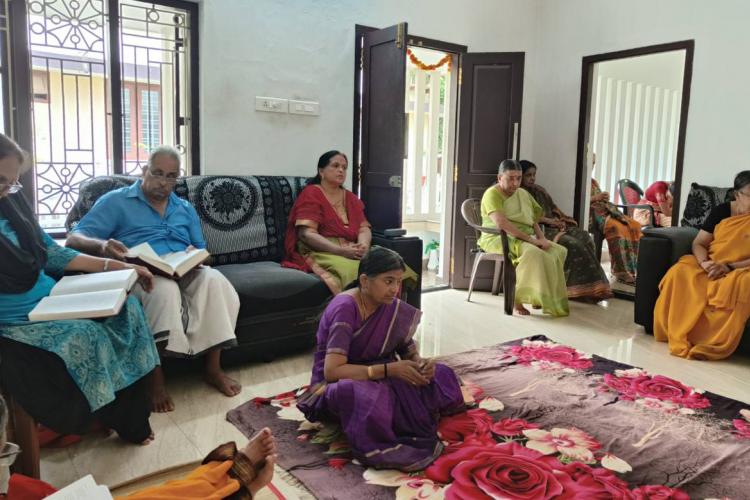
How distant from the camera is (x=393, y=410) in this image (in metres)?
2.10

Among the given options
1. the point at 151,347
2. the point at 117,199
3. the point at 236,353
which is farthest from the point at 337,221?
the point at 151,347

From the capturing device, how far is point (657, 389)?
9.02 feet

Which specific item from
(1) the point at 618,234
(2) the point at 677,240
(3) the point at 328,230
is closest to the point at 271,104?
(3) the point at 328,230

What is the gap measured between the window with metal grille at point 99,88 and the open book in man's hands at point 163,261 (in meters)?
1.05

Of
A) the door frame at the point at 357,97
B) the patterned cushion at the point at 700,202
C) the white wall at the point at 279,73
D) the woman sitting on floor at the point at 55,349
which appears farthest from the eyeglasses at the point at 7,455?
the patterned cushion at the point at 700,202

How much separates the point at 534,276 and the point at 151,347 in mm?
2729

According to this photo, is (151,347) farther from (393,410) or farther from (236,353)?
(393,410)

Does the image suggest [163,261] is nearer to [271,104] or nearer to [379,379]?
[379,379]

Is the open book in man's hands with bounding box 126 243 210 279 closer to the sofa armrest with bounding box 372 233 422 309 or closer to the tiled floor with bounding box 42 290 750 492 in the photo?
the tiled floor with bounding box 42 290 750 492

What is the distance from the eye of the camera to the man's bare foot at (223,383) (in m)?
2.63

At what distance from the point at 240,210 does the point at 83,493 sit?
239 centimetres

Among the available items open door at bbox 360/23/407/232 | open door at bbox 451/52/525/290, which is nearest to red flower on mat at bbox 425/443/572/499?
open door at bbox 360/23/407/232

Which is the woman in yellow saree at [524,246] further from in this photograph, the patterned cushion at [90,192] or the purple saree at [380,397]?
the patterned cushion at [90,192]

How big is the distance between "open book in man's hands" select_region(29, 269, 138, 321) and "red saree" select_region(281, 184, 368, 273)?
1.21 meters
